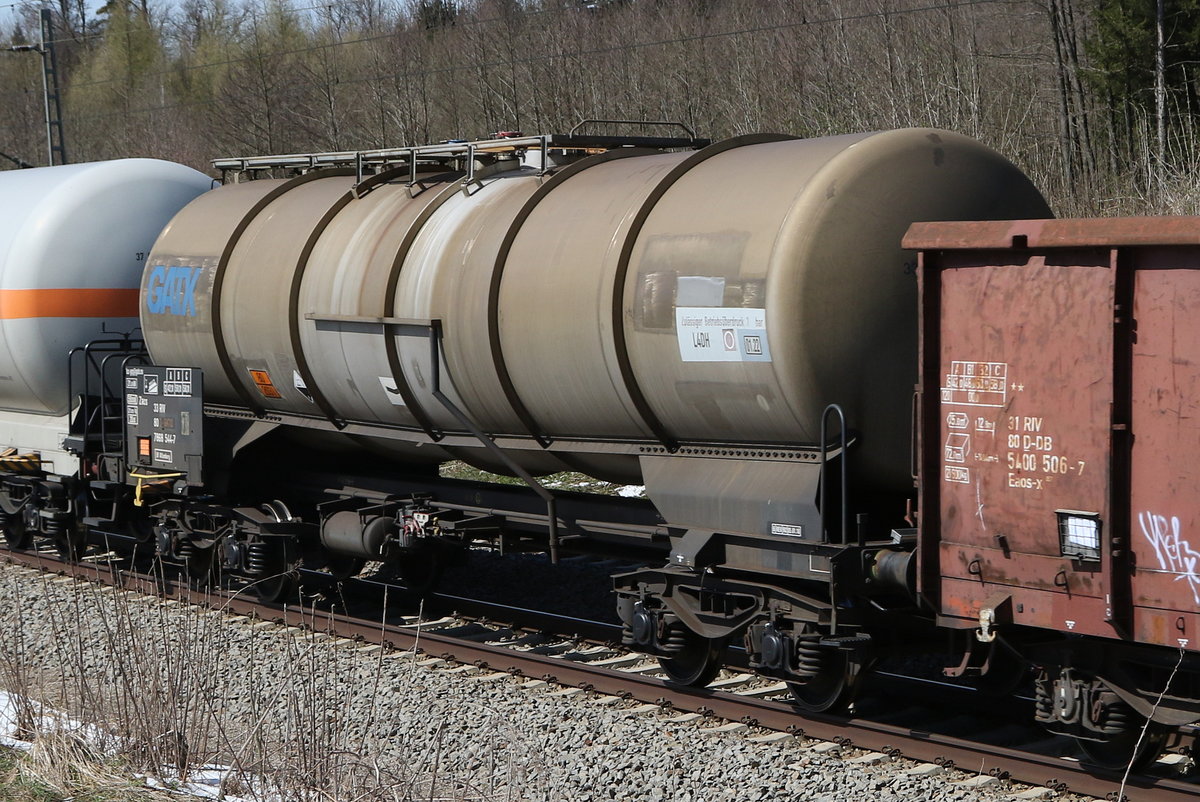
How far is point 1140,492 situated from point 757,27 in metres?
27.1

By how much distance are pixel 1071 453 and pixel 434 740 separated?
3.67m

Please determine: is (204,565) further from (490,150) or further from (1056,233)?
(1056,233)

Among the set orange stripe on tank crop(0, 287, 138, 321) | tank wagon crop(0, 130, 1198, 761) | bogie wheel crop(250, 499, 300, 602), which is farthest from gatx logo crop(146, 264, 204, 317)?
bogie wheel crop(250, 499, 300, 602)

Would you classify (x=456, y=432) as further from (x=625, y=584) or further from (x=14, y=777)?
(x=14, y=777)

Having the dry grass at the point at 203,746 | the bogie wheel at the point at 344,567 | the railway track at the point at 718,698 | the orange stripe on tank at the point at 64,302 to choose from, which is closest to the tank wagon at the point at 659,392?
the railway track at the point at 718,698

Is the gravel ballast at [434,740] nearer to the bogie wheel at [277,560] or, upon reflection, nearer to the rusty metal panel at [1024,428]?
the rusty metal panel at [1024,428]

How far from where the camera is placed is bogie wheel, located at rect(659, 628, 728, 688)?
8.84 m

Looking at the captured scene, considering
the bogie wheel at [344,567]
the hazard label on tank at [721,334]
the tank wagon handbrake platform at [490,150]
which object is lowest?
the bogie wheel at [344,567]

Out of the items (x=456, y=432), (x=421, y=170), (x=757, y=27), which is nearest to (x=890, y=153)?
(x=456, y=432)

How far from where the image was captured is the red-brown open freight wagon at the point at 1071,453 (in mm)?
6242

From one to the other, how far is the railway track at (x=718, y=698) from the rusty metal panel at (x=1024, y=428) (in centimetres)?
91

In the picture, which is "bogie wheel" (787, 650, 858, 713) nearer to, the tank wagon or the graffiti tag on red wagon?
the tank wagon

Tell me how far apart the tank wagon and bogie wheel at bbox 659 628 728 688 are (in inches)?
0.8

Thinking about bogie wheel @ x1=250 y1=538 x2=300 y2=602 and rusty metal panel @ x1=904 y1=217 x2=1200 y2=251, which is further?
bogie wheel @ x1=250 y1=538 x2=300 y2=602
